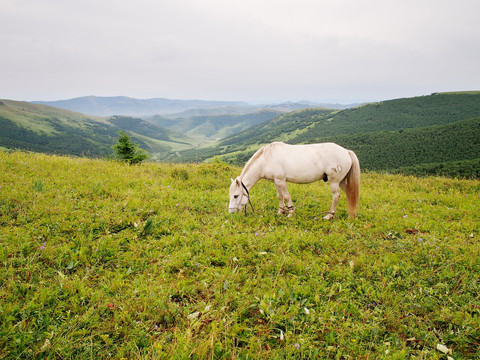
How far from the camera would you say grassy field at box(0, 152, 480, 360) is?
3170 millimetres

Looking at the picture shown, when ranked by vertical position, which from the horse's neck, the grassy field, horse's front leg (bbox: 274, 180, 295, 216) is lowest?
the grassy field

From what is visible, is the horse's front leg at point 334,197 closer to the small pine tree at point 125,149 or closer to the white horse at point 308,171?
the white horse at point 308,171

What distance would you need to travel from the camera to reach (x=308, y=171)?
7379 millimetres

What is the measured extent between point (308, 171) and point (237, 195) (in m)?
2.45

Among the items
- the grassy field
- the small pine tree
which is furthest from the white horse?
the small pine tree

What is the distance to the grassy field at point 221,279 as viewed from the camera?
3170 mm

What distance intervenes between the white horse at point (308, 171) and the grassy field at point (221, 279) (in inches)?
23.0

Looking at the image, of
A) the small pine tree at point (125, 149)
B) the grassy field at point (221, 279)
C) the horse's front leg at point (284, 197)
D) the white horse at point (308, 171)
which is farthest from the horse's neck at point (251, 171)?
the small pine tree at point (125, 149)

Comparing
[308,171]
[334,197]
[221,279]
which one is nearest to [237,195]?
[308,171]

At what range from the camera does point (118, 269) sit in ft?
15.1

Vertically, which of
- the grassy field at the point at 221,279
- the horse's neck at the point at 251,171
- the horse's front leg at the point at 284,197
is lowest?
the grassy field at the point at 221,279

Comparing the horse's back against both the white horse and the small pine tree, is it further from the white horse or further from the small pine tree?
the small pine tree

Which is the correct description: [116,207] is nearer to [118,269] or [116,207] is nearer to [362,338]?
[118,269]

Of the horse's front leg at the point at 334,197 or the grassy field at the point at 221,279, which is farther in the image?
the horse's front leg at the point at 334,197
